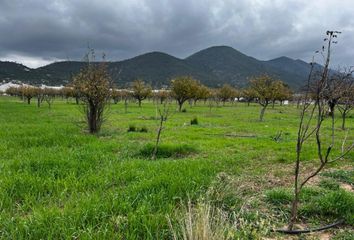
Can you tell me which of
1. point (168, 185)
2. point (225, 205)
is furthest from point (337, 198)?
point (168, 185)

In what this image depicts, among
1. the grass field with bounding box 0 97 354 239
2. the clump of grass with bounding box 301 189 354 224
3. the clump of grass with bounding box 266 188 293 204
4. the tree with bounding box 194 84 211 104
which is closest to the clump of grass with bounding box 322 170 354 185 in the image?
the grass field with bounding box 0 97 354 239

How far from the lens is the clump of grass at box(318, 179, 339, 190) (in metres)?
7.25

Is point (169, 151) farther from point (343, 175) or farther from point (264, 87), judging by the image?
point (264, 87)

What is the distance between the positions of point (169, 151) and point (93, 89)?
692 centimetres

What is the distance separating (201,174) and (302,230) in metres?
2.75

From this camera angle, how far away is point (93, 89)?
1603cm

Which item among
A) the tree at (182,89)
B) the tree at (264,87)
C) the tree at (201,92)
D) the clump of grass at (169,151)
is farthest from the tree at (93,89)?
the tree at (201,92)

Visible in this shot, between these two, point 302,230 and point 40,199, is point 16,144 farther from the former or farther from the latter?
point 302,230

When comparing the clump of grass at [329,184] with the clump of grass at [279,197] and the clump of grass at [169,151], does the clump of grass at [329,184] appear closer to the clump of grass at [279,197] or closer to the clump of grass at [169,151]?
the clump of grass at [279,197]

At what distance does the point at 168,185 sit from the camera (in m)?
6.12

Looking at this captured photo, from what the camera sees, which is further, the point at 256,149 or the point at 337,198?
the point at 256,149

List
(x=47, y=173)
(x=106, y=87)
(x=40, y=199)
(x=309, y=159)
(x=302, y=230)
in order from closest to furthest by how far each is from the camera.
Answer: (x=302, y=230)
(x=40, y=199)
(x=47, y=173)
(x=309, y=159)
(x=106, y=87)

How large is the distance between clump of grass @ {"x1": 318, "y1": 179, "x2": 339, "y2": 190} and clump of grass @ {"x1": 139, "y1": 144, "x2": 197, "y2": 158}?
4.76m

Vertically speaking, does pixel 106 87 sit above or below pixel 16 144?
above
